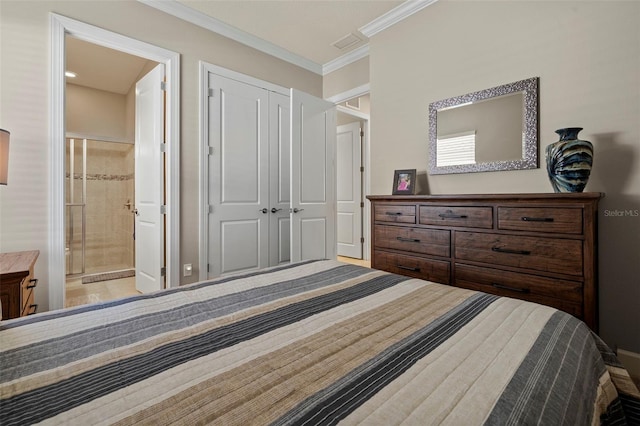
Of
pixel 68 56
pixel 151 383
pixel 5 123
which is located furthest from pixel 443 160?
pixel 68 56

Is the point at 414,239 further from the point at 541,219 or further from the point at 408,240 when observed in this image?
the point at 541,219

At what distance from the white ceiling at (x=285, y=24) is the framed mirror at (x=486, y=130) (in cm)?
107

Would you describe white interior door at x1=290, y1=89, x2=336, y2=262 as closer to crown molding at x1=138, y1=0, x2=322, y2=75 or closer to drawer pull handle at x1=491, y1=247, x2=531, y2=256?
crown molding at x1=138, y1=0, x2=322, y2=75

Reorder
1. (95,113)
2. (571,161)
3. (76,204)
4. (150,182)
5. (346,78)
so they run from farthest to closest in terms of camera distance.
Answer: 1. (95,113)
2. (76,204)
3. (346,78)
4. (150,182)
5. (571,161)

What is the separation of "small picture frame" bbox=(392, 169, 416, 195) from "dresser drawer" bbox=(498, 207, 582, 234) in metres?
0.85

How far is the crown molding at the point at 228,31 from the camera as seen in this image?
9.30 feet

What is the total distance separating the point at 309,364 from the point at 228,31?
359cm

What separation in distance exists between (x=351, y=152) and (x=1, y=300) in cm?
447

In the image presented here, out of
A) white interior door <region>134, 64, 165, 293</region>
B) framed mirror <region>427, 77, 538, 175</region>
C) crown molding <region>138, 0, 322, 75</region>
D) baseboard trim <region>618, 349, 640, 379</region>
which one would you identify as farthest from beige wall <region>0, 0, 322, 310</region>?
baseboard trim <region>618, 349, 640, 379</region>

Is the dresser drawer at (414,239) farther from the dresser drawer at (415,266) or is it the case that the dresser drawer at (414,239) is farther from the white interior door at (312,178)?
the white interior door at (312,178)

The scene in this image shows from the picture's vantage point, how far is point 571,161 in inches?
67.7

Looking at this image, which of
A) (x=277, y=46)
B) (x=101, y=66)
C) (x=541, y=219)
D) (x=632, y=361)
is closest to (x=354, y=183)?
(x=277, y=46)

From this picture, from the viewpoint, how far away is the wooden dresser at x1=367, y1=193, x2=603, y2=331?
161 cm

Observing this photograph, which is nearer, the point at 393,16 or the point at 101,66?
the point at 393,16
